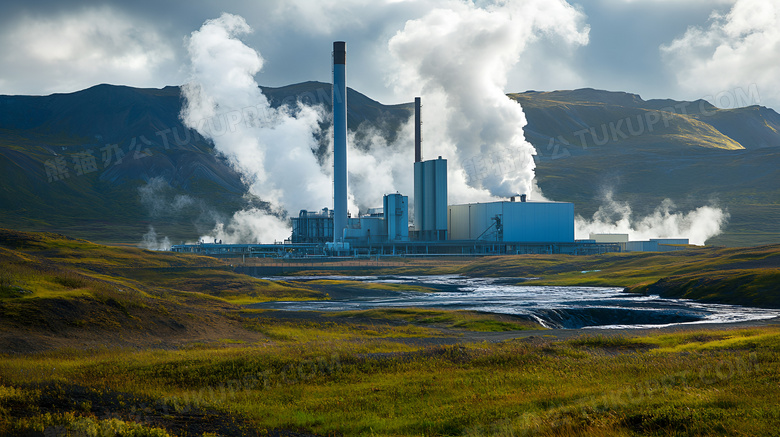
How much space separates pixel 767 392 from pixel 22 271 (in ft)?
147

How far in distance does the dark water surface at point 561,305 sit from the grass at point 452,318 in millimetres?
2672

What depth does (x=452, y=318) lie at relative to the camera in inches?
2084

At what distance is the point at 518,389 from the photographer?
74.9ft

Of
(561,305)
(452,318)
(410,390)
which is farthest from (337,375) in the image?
(561,305)

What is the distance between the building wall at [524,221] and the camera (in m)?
136

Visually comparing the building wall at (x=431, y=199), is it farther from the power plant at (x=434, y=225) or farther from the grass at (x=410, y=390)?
the grass at (x=410, y=390)

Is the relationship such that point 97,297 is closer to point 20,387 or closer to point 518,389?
point 20,387

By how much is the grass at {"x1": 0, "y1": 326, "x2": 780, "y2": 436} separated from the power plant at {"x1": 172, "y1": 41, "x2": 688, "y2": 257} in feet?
336

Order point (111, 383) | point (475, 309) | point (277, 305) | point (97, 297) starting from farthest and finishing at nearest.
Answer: point (277, 305), point (475, 309), point (97, 297), point (111, 383)

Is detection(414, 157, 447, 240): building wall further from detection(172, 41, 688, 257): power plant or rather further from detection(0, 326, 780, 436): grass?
detection(0, 326, 780, 436): grass

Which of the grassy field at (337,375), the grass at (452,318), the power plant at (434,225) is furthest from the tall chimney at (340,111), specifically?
the grassy field at (337,375)

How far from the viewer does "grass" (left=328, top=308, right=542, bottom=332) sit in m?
49.8

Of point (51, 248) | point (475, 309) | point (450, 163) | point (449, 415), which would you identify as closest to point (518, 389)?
point (449, 415)

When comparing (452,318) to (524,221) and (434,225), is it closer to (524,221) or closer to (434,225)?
(524,221)
